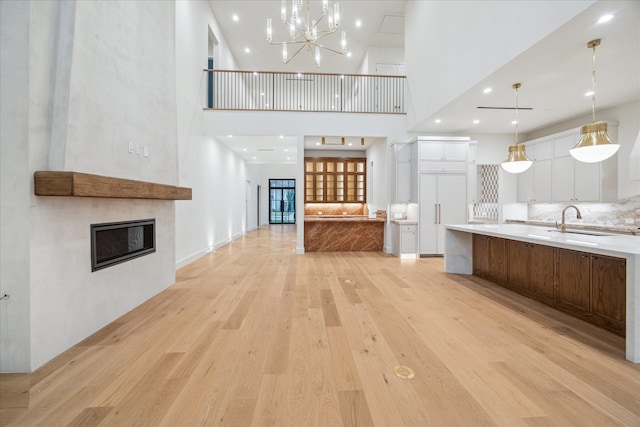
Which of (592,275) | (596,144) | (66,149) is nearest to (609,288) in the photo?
(592,275)

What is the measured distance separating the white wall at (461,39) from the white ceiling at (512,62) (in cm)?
13

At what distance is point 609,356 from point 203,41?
27.4 ft

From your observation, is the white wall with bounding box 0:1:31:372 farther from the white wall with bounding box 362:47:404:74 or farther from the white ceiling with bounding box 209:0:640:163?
the white wall with bounding box 362:47:404:74

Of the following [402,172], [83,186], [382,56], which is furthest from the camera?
[382,56]

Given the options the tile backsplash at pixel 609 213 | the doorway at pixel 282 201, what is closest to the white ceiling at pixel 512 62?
the tile backsplash at pixel 609 213

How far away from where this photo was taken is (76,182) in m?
2.02

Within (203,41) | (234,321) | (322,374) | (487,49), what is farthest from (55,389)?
(203,41)

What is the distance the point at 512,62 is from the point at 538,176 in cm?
386

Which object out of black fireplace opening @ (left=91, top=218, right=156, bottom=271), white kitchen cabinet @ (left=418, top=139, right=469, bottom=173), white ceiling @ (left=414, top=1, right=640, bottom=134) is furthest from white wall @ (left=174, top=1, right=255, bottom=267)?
white kitchen cabinet @ (left=418, top=139, right=469, bottom=173)

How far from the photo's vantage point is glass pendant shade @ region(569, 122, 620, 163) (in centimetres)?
277

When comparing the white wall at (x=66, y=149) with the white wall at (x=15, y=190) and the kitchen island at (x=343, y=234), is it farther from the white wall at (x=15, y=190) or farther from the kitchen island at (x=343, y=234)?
the kitchen island at (x=343, y=234)

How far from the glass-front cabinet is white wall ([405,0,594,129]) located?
273 cm

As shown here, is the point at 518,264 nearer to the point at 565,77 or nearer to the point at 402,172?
the point at 565,77

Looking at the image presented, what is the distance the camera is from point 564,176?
5559 mm
